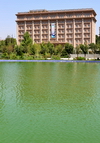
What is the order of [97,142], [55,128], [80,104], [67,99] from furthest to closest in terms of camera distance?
[67,99], [80,104], [55,128], [97,142]

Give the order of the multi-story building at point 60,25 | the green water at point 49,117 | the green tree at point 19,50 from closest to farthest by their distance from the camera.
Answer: the green water at point 49,117 → the green tree at point 19,50 → the multi-story building at point 60,25

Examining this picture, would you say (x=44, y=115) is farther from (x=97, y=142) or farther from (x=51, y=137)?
(x=97, y=142)

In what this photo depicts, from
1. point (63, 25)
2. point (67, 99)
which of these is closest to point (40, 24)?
point (63, 25)

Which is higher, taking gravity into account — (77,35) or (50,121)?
(77,35)

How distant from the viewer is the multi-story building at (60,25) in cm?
7138

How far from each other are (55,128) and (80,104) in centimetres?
297

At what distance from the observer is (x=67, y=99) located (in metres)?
9.93

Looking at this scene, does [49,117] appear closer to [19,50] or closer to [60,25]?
[19,50]

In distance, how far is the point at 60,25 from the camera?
73.8m

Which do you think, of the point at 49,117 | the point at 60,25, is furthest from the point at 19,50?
the point at 49,117

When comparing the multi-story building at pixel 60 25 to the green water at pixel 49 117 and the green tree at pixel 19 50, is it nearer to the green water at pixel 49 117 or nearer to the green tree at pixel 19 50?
the green tree at pixel 19 50

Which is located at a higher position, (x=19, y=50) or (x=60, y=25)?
(x=60, y=25)

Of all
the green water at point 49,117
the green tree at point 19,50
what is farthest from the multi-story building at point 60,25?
the green water at point 49,117

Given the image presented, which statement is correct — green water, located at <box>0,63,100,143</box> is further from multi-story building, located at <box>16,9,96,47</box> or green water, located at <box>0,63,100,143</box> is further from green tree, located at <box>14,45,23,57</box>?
multi-story building, located at <box>16,9,96,47</box>
